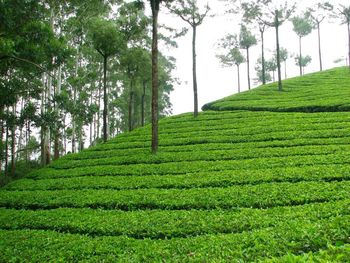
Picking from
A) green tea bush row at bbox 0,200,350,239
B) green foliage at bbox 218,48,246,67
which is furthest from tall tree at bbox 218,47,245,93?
green tea bush row at bbox 0,200,350,239

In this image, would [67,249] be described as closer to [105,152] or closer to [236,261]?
[236,261]

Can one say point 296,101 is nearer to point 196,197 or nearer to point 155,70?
point 155,70

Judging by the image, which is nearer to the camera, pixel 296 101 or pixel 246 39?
pixel 296 101

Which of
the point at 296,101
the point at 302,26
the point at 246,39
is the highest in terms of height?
the point at 302,26

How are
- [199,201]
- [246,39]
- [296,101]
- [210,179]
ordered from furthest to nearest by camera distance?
1. [246,39]
2. [296,101]
3. [210,179]
4. [199,201]

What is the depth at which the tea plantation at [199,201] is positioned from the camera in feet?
25.4

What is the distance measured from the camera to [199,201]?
1138cm

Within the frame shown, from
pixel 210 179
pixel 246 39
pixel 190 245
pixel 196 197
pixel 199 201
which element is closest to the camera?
pixel 190 245

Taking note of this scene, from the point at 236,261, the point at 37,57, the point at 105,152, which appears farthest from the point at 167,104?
the point at 236,261

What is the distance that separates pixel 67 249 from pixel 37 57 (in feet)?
29.9

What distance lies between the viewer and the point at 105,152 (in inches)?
901

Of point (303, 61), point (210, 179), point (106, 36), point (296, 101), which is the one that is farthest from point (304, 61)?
point (210, 179)

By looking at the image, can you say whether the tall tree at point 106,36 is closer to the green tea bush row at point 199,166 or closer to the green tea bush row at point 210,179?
the green tea bush row at point 199,166

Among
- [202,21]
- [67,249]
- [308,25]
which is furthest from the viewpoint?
[308,25]
